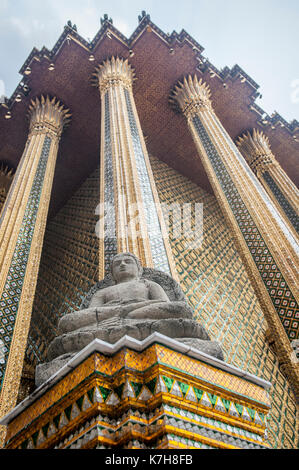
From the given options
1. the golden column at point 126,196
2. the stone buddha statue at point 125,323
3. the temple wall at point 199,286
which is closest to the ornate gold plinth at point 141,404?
the stone buddha statue at point 125,323

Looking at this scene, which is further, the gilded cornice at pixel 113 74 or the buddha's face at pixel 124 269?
the gilded cornice at pixel 113 74

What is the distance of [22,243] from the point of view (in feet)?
16.5

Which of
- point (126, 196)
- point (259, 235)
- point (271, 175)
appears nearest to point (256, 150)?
point (271, 175)

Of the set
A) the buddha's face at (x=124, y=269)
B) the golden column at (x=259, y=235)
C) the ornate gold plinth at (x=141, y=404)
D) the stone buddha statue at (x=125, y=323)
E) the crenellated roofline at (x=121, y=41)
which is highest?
the crenellated roofline at (x=121, y=41)

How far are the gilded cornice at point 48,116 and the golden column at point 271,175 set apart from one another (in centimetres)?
447

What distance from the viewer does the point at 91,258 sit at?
7043 mm

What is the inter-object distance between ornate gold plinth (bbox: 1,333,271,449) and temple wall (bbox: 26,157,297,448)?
4.07 m

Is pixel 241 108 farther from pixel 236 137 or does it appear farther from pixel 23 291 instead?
pixel 23 291

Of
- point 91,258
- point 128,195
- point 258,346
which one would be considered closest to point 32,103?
point 91,258

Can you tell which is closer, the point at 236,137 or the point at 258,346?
the point at 258,346

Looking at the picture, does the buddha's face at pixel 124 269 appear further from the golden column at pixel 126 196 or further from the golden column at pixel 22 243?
the golden column at pixel 22 243

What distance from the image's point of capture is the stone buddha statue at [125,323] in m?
1.46
